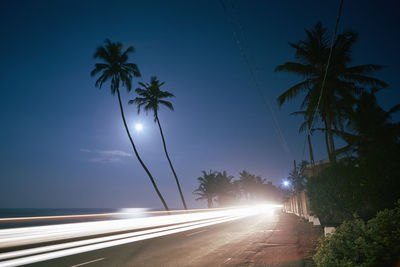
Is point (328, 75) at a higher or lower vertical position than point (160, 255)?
higher

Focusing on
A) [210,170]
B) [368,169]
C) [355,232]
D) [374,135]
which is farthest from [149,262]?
[210,170]

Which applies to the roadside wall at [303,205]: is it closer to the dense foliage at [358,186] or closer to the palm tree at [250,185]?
the dense foliage at [358,186]

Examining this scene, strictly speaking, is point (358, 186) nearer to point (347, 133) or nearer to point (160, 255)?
point (160, 255)

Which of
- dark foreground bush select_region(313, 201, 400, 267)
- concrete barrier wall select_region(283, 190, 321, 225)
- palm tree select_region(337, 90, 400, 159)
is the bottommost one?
concrete barrier wall select_region(283, 190, 321, 225)

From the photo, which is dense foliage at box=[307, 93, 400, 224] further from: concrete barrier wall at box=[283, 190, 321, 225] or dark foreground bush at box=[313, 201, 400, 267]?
dark foreground bush at box=[313, 201, 400, 267]

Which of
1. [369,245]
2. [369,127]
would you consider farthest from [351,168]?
[369,127]

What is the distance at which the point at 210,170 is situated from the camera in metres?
68.6

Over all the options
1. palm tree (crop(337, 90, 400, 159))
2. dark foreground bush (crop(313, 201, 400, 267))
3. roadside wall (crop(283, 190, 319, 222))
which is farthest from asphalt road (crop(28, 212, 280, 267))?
palm tree (crop(337, 90, 400, 159))

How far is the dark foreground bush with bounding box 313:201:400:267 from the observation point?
3635 mm

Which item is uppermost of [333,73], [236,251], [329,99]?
[333,73]

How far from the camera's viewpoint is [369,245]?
389 centimetres

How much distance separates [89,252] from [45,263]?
64.9 inches

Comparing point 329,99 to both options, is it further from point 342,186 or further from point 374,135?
point 342,186

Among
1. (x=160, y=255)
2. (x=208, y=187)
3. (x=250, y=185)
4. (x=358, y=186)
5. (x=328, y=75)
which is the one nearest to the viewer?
(x=160, y=255)
